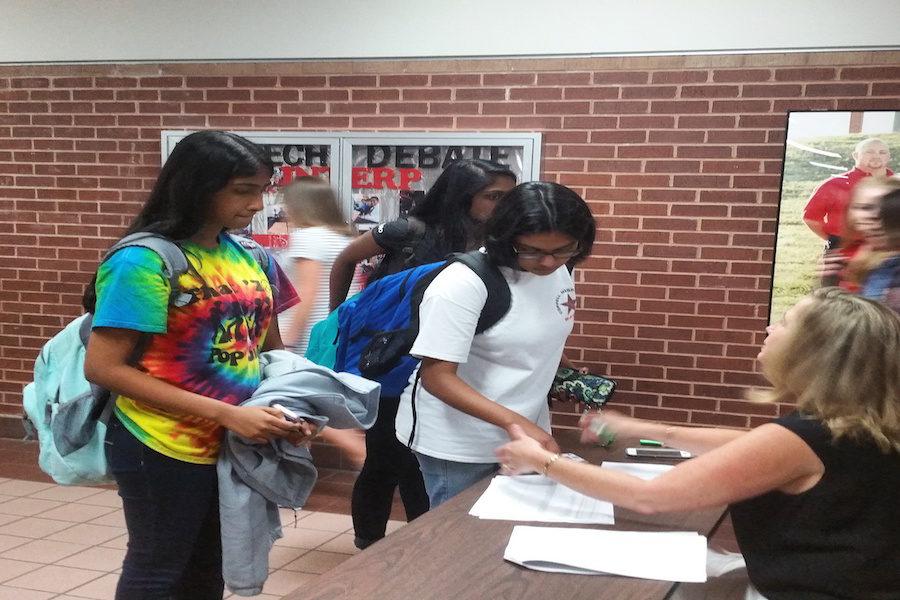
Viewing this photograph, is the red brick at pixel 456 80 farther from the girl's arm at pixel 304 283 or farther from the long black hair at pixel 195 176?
the long black hair at pixel 195 176

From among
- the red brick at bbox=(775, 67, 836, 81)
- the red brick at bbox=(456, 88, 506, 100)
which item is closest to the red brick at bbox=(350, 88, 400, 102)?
the red brick at bbox=(456, 88, 506, 100)

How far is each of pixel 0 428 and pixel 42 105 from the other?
6.48 ft

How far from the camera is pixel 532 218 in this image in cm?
181

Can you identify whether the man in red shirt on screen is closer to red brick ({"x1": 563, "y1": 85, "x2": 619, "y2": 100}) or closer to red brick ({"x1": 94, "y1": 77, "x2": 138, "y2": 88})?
red brick ({"x1": 563, "y1": 85, "x2": 619, "y2": 100})

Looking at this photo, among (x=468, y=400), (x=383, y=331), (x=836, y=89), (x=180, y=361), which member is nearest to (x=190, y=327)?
(x=180, y=361)

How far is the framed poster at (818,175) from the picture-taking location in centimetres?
360

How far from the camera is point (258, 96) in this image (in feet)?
14.2

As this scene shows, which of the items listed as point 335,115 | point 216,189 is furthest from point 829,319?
point 335,115

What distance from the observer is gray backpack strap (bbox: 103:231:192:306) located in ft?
5.32

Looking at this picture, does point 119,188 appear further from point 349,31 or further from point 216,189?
point 216,189

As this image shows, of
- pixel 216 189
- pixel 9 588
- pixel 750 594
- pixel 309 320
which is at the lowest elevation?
pixel 9 588

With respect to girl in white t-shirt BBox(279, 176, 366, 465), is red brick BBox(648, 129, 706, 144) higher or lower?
higher

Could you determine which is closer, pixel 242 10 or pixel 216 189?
pixel 216 189

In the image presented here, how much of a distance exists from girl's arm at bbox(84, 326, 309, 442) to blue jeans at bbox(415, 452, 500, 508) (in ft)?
1.39
